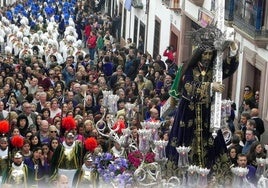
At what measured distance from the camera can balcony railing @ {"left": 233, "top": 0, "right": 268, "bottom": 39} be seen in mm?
19516

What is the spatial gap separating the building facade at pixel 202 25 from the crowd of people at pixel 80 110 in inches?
46.1

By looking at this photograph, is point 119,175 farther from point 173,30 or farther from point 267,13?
point 173,30

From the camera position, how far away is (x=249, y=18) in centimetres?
2031

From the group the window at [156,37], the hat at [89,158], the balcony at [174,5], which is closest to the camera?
the hat at [89,158]

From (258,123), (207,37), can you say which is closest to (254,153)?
Answer: (207,37)

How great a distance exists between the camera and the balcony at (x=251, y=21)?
19.4 m

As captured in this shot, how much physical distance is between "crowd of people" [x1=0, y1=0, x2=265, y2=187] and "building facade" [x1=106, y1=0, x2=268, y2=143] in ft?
3.85

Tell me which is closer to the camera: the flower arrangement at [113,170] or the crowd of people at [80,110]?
the flower arrangement at [113,170]

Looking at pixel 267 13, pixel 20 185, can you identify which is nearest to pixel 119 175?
Answer: pixel 20 185

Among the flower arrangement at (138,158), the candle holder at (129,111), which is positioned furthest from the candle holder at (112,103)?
the flower arrangement at (138,158)

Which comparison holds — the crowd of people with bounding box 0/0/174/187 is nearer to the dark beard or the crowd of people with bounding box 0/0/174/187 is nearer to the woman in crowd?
the woman in crowd

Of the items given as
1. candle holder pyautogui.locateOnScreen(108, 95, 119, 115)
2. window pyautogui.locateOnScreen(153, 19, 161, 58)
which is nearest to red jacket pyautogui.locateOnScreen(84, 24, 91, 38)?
window pyautogui.locateOnScreen(153, 19, 161, 58)

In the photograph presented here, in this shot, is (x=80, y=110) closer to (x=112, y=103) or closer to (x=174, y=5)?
(x=112, y=103)

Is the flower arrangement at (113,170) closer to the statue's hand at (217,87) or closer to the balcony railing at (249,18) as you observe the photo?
the statue's hand at (217,87)
